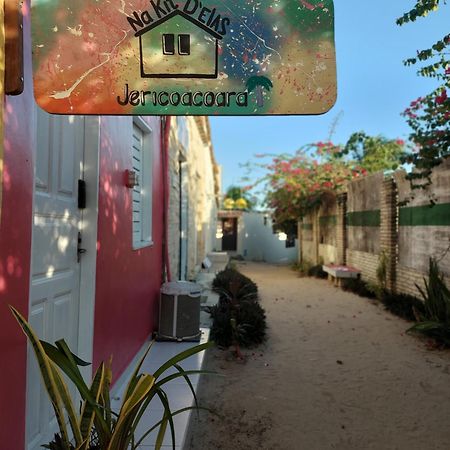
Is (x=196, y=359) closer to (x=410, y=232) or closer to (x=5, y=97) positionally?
(x=5, y=97)

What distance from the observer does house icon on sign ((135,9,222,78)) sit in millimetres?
1618

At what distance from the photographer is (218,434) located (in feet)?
10.8

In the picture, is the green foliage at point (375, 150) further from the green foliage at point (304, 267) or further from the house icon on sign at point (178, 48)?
the house icon on sign at point (178, 48)

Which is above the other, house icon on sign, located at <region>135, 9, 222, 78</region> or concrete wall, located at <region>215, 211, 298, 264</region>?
house icon on sign, located at <region>135, 9, 222, 78</region>

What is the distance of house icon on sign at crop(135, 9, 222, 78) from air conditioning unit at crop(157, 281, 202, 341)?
12.7 ft

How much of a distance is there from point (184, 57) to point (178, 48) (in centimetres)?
5

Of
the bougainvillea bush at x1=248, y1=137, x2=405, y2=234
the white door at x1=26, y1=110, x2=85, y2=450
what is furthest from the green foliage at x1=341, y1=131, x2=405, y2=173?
the white door at x1=26, y1=110, x2=85, y2=450

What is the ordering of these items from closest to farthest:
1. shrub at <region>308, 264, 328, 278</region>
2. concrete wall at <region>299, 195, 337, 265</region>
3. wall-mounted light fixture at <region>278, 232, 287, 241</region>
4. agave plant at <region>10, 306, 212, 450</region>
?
agave plant at <region>10, 306, 212, 450</region>, concrete wall at <region>299, 195, 337, 265</region>, shrub at <region>308, 264, 328, 278</region>, wall-mounted light fixture at <region>278, 232, 287, 241</region>

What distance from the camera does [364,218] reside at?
421 inches

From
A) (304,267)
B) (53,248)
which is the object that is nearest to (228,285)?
(53,248)

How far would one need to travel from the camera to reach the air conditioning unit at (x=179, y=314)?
512cm

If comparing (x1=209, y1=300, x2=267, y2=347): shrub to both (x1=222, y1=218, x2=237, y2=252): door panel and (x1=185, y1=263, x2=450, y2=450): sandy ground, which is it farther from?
(x1=222, y1=218, x2=237, y2=252): door panel

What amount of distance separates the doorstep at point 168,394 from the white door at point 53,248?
702 mm

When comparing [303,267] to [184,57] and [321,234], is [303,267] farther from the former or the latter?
[184,57]
